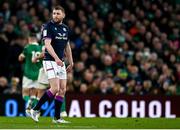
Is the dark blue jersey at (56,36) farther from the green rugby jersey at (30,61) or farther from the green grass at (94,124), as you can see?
the green rugby jersey at (30,61)

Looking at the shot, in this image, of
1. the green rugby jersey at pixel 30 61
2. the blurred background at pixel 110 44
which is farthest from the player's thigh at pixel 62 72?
the blurred background at pixel 110 44

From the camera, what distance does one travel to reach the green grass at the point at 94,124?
14867 mm

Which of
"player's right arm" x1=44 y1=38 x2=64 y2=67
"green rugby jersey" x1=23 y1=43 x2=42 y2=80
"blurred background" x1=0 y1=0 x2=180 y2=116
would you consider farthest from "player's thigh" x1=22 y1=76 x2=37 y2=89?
"player's right arm" x1=44 y1=38 x2=64 y2=67

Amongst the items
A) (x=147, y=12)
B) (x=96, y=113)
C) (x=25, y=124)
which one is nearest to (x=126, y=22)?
(x=147, y=12)

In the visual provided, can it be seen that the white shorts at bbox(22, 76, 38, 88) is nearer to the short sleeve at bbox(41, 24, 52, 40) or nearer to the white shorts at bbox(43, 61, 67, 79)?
the white shorts at bbox(43, 61, 67, 79)

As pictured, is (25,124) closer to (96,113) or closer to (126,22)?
(96,113)

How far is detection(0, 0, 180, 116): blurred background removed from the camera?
71.8 feet

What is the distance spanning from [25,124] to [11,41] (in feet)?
23.3

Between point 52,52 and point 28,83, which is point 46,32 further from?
point 28,83

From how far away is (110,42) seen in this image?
81.1 feet

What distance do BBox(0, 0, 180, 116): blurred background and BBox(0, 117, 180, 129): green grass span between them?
4.00 m

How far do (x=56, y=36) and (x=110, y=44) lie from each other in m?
9.18

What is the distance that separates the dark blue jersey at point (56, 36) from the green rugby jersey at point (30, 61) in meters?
3.11

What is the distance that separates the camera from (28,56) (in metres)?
19.0
